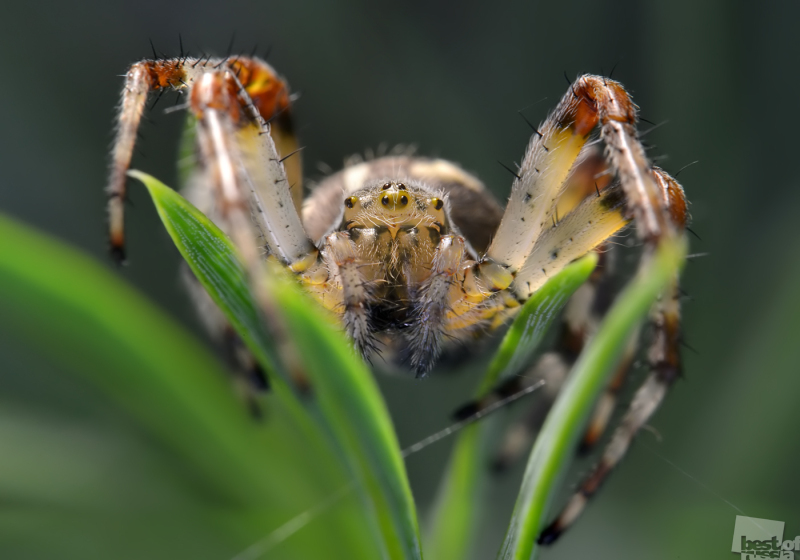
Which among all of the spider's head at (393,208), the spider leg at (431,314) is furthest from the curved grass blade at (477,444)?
the spider's head at (393,208)

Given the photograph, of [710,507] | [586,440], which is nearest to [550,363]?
[586,440]

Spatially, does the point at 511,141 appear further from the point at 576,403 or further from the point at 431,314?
the point at 576,403

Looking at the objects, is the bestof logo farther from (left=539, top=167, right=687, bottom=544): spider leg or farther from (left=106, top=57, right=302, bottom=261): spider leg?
(left=106, top=57, right=302, bottom=261): spider leg

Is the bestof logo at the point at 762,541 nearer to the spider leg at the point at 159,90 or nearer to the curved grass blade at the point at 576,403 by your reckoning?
the curved grass blade at the point at 576,403

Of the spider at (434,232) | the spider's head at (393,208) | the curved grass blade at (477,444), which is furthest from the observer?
the spider's head at (393,208)

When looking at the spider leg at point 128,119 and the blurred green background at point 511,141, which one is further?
the blurred green background at point 511,141

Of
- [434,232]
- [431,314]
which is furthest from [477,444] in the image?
[434,232]

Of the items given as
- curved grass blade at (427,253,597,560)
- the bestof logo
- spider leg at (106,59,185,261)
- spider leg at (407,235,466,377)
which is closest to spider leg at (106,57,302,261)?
spider leg at (106,59,185,261)

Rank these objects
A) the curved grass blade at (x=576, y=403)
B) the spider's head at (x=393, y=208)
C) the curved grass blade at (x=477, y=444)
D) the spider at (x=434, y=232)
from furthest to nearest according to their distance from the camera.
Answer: the spider's head at (x=393, y=208), the spider at (x=434, y=232), the curved grass blade at (x=477, y=444), the curved grass blade at (x=576, y=403)
